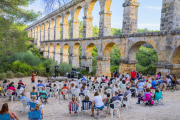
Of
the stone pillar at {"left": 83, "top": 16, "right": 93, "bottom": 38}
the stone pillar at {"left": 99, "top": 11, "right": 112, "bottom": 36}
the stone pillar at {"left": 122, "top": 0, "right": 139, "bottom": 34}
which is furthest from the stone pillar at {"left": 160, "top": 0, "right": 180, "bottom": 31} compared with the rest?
the stone pillar at {"left": 83, "top": 16, "right": 93, "bottom": 38}

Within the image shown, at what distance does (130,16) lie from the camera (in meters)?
13.8

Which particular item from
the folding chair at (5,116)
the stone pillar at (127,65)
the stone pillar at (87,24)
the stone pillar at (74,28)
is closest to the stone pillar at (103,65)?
the stone pillar at (127,65)

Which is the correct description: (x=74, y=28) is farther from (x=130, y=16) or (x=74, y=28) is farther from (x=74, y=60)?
(x=130, y=16)

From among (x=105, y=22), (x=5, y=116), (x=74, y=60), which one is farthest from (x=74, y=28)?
(x=5, y=116)

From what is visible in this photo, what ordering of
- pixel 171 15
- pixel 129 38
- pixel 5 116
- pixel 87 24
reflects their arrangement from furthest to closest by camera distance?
pixel 87 24 < pixel 129 38 < pixel 171 15 < pixel 5 116

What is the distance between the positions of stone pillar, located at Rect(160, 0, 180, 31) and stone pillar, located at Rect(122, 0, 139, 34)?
308 centimetres

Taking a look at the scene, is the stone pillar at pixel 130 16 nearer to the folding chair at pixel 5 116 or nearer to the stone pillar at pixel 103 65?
the stone pillar at pixel 103 65

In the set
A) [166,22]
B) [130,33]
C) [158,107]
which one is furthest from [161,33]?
[158,107]

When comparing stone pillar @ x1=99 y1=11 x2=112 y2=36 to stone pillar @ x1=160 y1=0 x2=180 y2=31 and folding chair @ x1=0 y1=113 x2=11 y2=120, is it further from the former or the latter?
folding chair @ x1=0 y1=113 x2=11 y2=120

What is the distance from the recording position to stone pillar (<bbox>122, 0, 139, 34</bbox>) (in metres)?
13.8

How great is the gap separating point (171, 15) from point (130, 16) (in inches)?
144

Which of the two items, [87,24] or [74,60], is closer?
[87,24]

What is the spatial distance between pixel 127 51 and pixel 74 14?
1125cm

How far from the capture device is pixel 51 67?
64.2 ft
